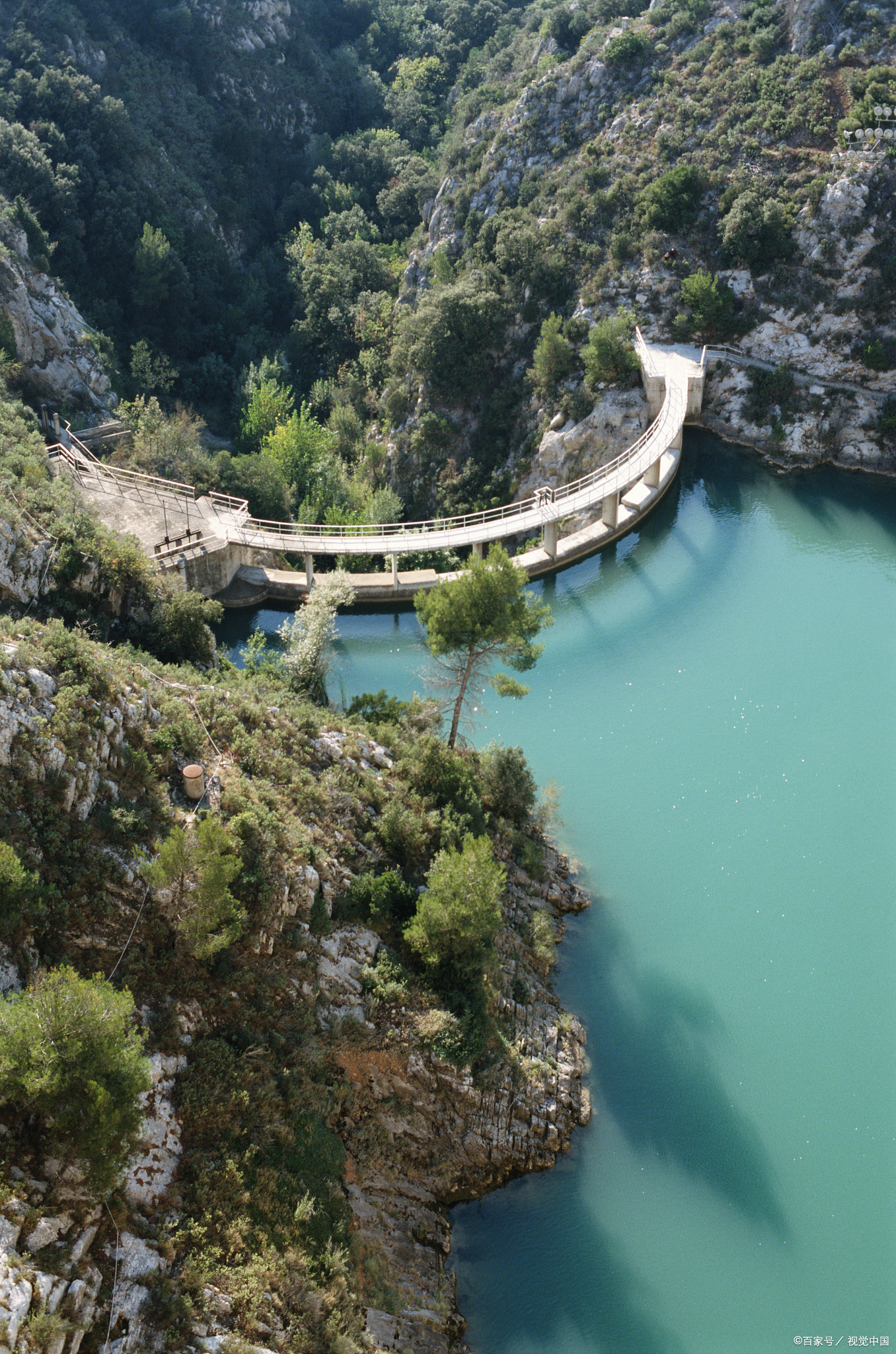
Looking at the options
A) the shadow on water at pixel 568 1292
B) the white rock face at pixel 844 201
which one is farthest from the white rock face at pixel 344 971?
the white rock face at pixel 844 201

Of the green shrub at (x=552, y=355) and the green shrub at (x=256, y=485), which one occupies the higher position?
the green shrub at (x=552, y=355)

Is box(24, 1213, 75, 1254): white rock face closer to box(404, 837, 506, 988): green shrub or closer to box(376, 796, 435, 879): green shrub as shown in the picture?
box(404, 837, 506, 988): green shrub

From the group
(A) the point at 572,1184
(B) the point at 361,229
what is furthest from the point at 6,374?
(A) the point at 572,1184

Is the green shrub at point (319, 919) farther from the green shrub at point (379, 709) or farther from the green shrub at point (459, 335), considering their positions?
the green shrub at point (459, 335)

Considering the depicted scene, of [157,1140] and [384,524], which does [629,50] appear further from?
[157,1140]

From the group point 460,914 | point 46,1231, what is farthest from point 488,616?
point 46,1231

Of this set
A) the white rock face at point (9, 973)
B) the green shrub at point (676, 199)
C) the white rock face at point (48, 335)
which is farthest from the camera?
the green shrub at point (676, 199)
